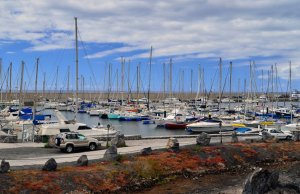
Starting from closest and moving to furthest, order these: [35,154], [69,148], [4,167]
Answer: [4,167], [35,154], [69,148]

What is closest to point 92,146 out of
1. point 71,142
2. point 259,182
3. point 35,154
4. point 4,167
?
point 71,142

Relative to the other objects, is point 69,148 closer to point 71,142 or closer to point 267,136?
point 71,142

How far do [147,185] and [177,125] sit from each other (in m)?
55.2

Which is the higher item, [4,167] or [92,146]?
[4,167]

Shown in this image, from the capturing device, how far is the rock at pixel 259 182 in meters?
22.9

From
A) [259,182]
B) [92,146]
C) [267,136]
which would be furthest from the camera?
[267,136]

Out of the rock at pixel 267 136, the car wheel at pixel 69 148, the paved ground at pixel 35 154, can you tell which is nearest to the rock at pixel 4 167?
the paved ground at pixel 35 154

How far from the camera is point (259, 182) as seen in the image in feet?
76.1

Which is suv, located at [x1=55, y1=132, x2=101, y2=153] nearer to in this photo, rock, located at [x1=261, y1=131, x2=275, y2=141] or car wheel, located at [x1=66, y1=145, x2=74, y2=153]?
car wheel, located at [x1=66, y1=145, x2=74, y2=153]

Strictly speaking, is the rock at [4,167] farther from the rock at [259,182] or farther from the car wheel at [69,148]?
the rock at [259,182]

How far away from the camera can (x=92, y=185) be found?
25.3 metres

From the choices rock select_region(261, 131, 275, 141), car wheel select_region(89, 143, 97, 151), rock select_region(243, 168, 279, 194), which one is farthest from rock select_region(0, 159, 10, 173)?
rock select_region(261, 131, 275, 141)

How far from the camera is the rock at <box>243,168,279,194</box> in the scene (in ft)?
75.0

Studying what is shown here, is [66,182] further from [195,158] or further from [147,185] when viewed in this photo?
[195,158]
